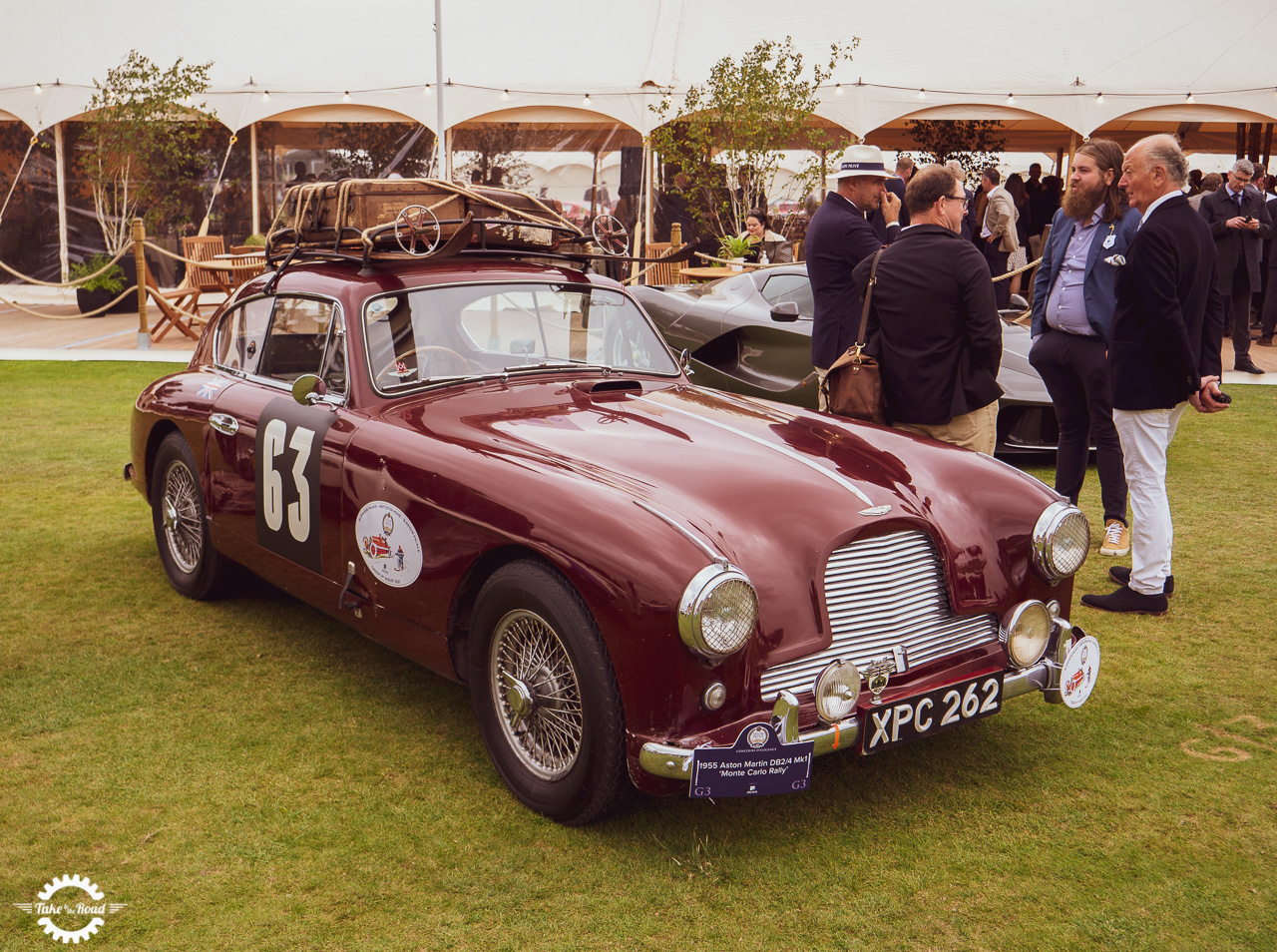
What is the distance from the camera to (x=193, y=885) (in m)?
2.98

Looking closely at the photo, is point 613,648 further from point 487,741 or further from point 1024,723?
point 1024,723

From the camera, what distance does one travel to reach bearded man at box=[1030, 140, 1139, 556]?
5461 mm

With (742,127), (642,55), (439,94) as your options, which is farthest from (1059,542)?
(642,55)

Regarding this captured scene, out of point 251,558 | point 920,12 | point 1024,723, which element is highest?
point 920,12

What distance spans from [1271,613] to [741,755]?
331cm

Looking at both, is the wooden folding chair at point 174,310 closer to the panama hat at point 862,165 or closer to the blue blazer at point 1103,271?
the panama hat at point 862,165

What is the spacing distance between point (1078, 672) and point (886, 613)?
27.6 inches

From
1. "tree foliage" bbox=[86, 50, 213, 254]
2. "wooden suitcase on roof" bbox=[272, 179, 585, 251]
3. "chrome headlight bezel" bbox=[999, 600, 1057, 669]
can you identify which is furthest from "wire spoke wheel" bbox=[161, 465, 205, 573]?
"tree foliage" bbox=[86, 50, 213, 254]

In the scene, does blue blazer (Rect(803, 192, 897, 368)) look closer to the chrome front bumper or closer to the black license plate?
the black license plate

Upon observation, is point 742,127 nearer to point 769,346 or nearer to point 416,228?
point 769,346

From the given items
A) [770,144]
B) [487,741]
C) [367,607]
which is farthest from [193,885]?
[770,144]

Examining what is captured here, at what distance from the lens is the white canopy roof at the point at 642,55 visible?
1764 centimetres

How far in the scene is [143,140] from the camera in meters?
18.9

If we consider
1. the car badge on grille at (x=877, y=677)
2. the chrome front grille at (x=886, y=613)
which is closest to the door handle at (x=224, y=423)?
the chrome front grille at (x=886, y=613)
